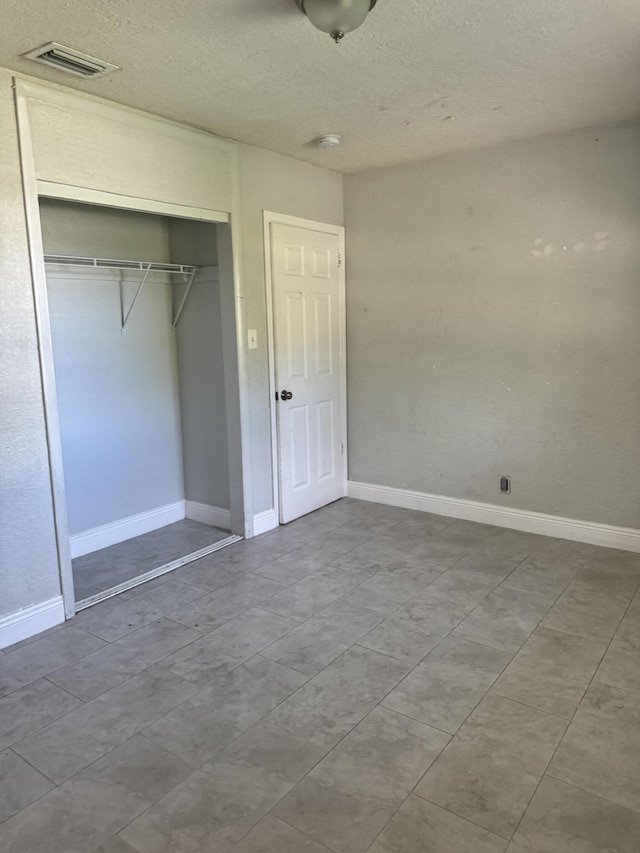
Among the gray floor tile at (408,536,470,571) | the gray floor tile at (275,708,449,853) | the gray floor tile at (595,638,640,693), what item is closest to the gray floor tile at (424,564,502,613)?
the gray floor tile at (408,536,470,571)

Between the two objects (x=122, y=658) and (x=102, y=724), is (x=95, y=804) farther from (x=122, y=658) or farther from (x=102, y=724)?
(x=122, y=658)

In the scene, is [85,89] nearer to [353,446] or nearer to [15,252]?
[15,252]

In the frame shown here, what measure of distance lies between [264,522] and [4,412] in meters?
1.93

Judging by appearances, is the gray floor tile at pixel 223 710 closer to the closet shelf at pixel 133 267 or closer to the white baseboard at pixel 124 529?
the white baseboard at pixel 124 529

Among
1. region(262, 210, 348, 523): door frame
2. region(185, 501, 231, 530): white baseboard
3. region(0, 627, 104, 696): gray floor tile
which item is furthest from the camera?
region(185, 501, 231, 530): white baseboard

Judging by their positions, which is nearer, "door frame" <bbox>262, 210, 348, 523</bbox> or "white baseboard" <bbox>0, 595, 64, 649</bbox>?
"white baseboard" <bbox>0, 595, 64, 649</bbox>

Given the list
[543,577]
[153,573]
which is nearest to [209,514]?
[153,573]

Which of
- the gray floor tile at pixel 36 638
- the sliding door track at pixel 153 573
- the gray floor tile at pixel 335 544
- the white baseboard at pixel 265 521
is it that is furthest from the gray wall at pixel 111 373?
the gray floor tile at pixel 335 544

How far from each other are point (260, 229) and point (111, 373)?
136 cm

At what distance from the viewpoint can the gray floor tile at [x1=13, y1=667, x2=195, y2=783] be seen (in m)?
2.05

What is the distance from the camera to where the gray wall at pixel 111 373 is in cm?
366

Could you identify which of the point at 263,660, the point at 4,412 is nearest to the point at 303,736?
the point at 263,660

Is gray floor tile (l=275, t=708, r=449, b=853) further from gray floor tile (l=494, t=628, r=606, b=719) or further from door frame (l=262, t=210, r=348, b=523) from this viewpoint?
door frame (l=262, t=210, r=348, b=523)

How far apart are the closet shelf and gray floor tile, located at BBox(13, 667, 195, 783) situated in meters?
2.28
